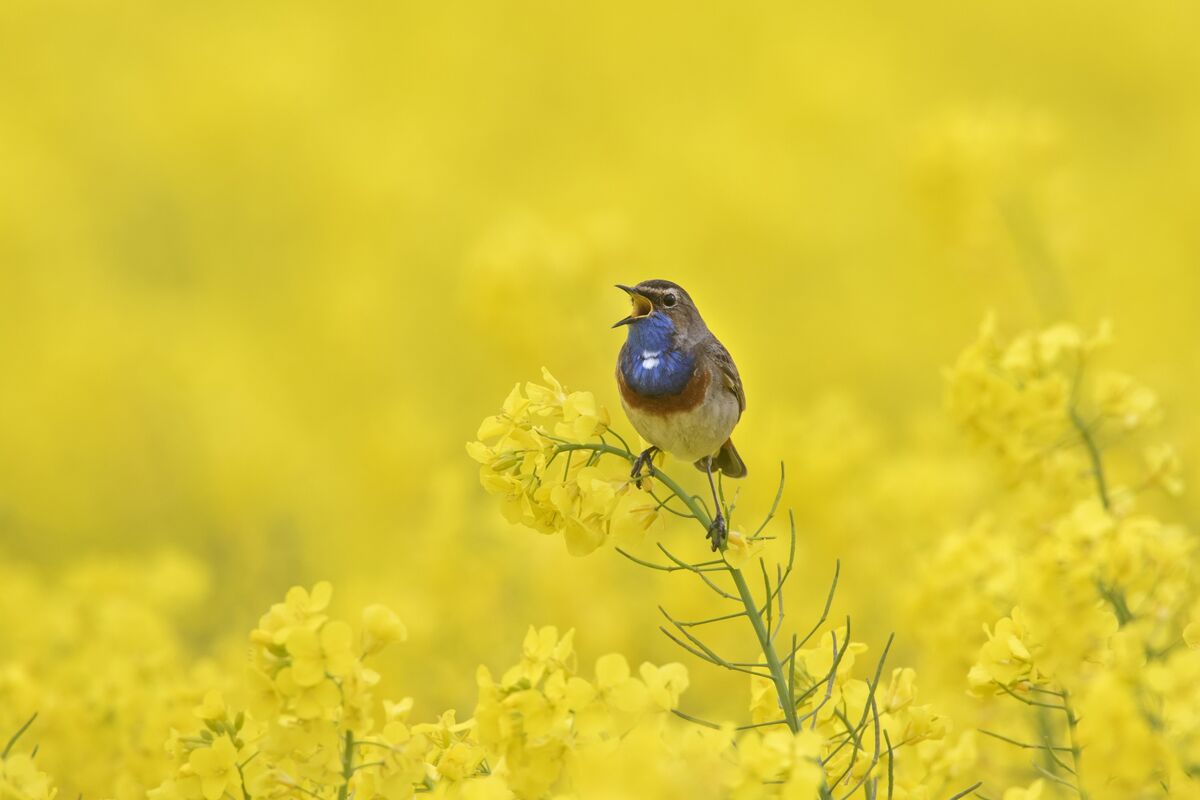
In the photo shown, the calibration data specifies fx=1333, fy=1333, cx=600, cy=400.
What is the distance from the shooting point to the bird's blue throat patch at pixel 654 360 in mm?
2131

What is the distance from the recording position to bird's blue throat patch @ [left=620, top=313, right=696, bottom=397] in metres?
2.13

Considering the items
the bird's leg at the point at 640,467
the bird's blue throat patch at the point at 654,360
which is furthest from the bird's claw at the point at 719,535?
the bird's blue throat patch at the point at 654,360

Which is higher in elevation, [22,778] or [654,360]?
[654,360]

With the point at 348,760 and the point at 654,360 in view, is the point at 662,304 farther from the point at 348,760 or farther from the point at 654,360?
the point at 348,760

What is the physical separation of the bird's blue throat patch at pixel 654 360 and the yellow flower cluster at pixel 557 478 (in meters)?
0.37

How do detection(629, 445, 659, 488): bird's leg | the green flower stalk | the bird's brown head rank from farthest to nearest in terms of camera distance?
the bird's brown head < detection(629, 445, 659, 488): bird's leg < the green flower stalk

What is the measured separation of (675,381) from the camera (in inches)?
84.0

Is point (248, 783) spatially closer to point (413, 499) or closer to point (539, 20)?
point (413, 499)

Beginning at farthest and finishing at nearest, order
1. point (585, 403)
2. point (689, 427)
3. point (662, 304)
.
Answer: point (662, 304), point (689, 427), point (585, 403)

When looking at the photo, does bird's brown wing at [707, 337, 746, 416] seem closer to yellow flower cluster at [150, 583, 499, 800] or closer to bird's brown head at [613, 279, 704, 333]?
bird's brown head at [613, 279, 704, 333]

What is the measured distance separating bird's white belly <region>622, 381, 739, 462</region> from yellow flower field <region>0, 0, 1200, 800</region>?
0.24m

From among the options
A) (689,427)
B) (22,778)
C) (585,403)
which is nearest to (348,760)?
(22,778)

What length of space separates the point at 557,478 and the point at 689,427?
380mm

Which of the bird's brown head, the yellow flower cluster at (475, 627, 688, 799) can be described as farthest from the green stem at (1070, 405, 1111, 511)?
the yellow flower cluster at (475, 627, 688, 799)
